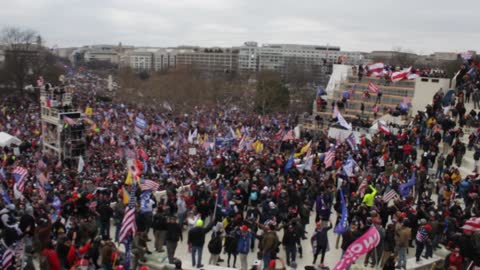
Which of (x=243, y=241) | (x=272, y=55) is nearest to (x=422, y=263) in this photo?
(x=243, y=241)

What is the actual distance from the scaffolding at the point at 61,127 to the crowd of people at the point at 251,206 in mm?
2189

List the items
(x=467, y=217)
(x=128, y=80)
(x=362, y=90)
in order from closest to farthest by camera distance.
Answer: (x=467, y=217), (x=362, y=90), (x=128, y=80)

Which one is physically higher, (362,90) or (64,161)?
(362,90)

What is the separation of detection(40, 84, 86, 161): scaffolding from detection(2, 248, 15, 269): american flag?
51.2 feet

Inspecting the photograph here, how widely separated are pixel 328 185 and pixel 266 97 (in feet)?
136

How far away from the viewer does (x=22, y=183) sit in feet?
46.3

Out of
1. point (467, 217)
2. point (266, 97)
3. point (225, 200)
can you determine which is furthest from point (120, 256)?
point (266, 97)

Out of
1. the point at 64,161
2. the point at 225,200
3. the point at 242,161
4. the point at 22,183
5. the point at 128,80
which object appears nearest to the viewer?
the point at 225,200

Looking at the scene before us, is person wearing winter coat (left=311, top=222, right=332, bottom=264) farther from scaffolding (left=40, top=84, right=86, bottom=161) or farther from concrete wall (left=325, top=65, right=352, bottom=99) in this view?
concrete wall (left=325, top=65, right=352, bottom=99)

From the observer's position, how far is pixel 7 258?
952cm

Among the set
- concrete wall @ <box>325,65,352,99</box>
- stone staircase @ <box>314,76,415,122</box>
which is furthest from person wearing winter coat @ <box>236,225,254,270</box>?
concrete wall @ <box>325,65,352,99</box>

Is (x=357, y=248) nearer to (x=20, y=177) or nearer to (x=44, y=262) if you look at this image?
(x=44, y=262)

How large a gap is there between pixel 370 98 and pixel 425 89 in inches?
222

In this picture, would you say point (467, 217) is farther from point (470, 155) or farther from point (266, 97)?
point (266, 97)
